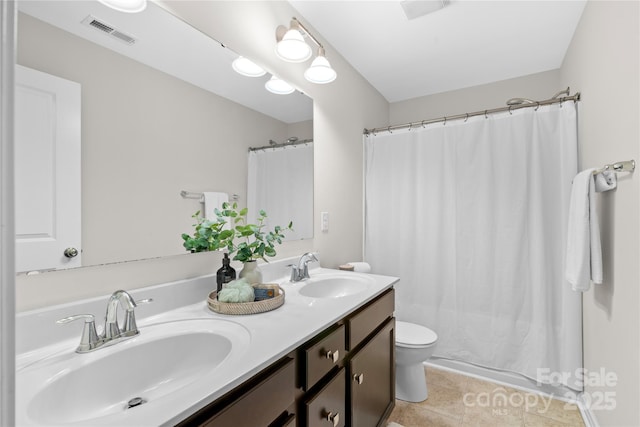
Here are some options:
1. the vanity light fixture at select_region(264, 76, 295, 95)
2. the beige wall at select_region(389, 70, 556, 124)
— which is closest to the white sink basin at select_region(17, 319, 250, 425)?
the vanity light fixture at select_region(264, 76, 295, 95)

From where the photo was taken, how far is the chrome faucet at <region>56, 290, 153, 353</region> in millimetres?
849

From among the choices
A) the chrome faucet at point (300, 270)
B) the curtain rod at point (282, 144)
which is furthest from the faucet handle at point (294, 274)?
the curtain rod at point (282, 144)

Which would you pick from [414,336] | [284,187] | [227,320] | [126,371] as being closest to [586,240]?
[414,336]

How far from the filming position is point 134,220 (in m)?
1.08

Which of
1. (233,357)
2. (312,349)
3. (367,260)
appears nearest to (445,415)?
(367,260)

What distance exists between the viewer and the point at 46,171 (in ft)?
2.82

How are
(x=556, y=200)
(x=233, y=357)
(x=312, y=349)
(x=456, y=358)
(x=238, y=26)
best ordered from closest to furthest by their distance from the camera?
(x=233, y=357), (x=312, y=349), (x=238, y=26), (x=556, y=200), (x=456, y=358)

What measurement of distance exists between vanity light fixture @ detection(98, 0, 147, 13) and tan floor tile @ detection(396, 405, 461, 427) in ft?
7.56

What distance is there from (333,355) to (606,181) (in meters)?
1.44

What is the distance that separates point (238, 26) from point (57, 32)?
760mm

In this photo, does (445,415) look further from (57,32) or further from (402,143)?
(57,32)

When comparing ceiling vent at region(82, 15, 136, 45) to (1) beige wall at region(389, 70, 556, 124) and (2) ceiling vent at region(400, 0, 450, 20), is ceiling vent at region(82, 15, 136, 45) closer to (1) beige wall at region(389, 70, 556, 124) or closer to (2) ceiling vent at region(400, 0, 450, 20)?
(2) ceiling vent at region(400, 0, 450, 20)

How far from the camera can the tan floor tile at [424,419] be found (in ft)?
5.82

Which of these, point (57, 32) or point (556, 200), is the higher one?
point (57, 32)
